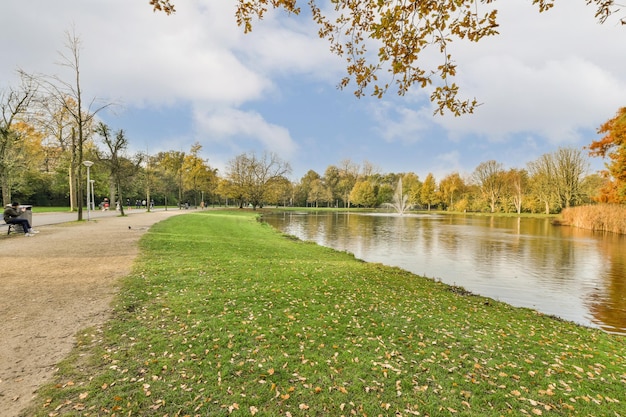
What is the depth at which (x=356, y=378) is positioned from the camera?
382 cm

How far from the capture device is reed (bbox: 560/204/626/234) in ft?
92.6

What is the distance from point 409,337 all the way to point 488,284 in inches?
300

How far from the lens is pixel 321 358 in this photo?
13.9 ft

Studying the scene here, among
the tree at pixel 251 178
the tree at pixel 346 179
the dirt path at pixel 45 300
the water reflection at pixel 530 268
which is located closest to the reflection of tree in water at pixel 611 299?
the water reflection at pixel 530 268

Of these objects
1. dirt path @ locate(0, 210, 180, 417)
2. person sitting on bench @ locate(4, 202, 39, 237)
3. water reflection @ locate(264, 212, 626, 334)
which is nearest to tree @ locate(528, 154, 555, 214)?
water reflection @ locate(264, 212, 626, 334)

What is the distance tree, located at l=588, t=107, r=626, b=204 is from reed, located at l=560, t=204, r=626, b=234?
4.00ft

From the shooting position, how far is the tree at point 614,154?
91.2 ft

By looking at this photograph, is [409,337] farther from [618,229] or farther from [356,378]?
[618,229]

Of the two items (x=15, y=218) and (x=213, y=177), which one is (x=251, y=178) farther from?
(x=15, y=218)

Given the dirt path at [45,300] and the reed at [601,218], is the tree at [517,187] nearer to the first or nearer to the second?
the reed at [601,218]

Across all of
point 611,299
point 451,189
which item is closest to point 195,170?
point 611,299

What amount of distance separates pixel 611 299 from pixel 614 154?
30499mm

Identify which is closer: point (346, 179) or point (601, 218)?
point (601, 218)

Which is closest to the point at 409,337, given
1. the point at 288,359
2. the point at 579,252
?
the point at 288,359
